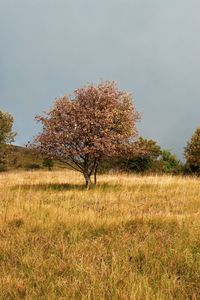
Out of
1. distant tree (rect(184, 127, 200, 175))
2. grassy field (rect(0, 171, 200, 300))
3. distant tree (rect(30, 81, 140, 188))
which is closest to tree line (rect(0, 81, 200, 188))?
distant tree (rect(30, 81, 140, 188))

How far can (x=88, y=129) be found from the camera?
1895 centimetres

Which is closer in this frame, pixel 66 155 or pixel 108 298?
pixel 108 298

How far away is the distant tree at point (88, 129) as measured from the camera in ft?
61.9

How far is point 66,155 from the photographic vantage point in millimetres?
19297

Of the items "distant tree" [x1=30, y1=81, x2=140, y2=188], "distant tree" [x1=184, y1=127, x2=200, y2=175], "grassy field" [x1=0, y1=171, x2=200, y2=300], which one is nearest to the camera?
"grassy field" [x1=0, y1=171, x2=200, y2=300]

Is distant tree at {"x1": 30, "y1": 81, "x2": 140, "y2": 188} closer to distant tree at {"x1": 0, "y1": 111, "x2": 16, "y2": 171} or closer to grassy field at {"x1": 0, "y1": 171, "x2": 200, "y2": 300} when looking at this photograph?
grassy field at {"x1": 0, "y1": 171, "x2": 200, "y2": 300}

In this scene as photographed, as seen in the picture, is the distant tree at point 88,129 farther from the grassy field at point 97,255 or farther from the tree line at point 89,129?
the grassy field at point 97,255

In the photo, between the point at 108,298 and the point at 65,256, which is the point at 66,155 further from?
the point at 108,298

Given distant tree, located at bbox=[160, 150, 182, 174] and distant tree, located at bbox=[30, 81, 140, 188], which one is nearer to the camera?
distant tree, located at bbox=[30, 81, 140, 188]

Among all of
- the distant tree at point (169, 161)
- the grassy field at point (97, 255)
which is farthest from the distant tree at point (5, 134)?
the grassy field at point (97, 255)

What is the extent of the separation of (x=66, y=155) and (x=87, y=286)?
14669 millimetres

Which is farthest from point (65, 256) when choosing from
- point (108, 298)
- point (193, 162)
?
point (193, 162)

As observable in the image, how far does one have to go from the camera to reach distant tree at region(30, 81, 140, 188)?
61.9 feet

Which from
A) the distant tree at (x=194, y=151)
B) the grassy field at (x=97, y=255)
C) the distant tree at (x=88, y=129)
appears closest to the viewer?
the grassy field at (x=97, y=255)
